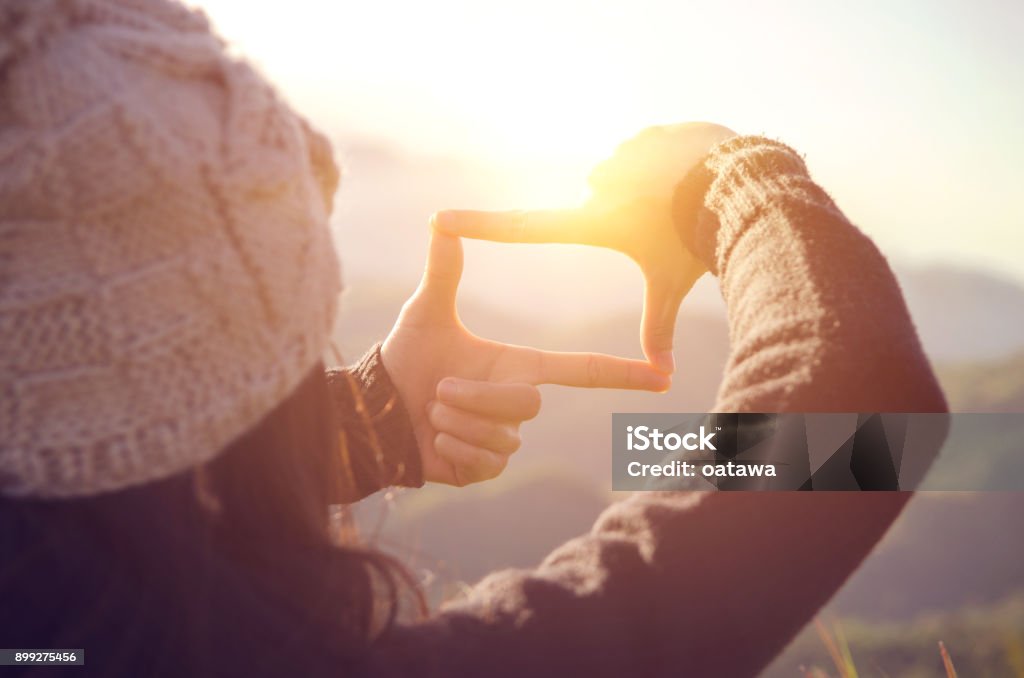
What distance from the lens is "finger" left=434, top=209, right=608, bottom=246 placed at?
2082mm

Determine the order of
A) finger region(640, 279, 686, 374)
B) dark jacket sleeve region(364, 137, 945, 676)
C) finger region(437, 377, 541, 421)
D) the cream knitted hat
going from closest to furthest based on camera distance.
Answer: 1. the cream knitted hat
2. dark jacket sleeve region(364, 137, 945, 676)
3. finger region(437, 377, 541, 421)
4. finger region(640, 279, 686, 374)

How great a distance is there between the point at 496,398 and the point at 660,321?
1.71 ft

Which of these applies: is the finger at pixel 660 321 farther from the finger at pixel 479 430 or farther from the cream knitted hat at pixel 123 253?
the cream knitted hat at pixel 123 253

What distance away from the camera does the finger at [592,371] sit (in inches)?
80.6

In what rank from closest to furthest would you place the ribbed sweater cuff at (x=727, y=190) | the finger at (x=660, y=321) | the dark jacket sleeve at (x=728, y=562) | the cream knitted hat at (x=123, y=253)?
the cream knitted hat at (x=123, y=253)
the dark jacket sleeve at (x=728, y=562)
the ribbed sweater cuff at (x=727, y=190)
the finger at (x=660, y=321)

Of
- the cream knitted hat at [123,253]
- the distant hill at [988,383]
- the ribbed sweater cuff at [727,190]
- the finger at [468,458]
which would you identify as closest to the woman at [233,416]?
the cream knitted hat at [123,253]

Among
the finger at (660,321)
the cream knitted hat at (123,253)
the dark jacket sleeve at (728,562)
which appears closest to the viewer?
the cream knitted hat at (123,253)

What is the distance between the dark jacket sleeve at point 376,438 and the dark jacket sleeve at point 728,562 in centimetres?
80

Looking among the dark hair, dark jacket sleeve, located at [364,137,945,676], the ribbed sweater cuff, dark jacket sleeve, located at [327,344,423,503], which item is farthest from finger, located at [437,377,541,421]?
the dark hair

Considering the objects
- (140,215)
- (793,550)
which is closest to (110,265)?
(140,215)

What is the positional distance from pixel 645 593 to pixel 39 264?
998 millimetres

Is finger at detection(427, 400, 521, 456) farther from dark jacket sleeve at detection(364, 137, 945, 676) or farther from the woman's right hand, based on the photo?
dark jacket sleeve at detection(364, 137, 945, 676)

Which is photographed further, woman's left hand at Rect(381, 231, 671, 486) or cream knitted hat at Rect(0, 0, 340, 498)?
woman's left hand at Rect(381, 231, 671, 486)

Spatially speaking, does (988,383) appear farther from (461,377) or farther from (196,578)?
(196,578)
